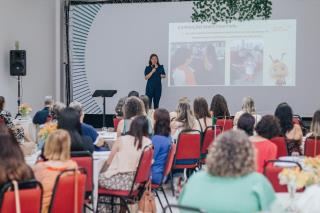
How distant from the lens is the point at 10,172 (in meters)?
3.15

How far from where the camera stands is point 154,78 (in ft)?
39.6

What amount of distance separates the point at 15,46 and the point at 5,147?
27.4 feet

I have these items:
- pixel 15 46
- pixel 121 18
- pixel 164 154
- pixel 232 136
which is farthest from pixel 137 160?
pixel 121 18

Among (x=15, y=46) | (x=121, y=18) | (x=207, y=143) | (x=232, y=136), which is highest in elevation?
(x=121, y=18)

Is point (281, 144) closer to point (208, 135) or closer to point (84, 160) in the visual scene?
point (208, 135)

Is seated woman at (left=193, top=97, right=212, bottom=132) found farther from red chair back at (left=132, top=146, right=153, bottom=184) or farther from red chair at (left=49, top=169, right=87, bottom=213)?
red chair at (left=49, top=169, right=87, bottom=213)

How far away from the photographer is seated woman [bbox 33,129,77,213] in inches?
139

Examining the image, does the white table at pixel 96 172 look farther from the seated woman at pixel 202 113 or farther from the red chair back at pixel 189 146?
the seated woman at pixel 202 113

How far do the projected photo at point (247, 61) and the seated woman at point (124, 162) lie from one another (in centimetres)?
759

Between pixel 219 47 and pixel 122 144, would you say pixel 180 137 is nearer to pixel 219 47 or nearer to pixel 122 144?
pixel 122 144

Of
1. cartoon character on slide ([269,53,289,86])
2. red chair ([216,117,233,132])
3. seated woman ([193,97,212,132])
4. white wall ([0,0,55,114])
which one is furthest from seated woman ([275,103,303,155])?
white wall ([0,0,55,114])

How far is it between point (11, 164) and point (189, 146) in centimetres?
319

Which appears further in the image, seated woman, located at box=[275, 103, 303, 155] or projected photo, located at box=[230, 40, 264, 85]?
projected photo, located at box=[230, 40, 264, 85]

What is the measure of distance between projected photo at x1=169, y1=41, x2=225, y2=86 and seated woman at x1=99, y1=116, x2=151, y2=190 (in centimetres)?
761
